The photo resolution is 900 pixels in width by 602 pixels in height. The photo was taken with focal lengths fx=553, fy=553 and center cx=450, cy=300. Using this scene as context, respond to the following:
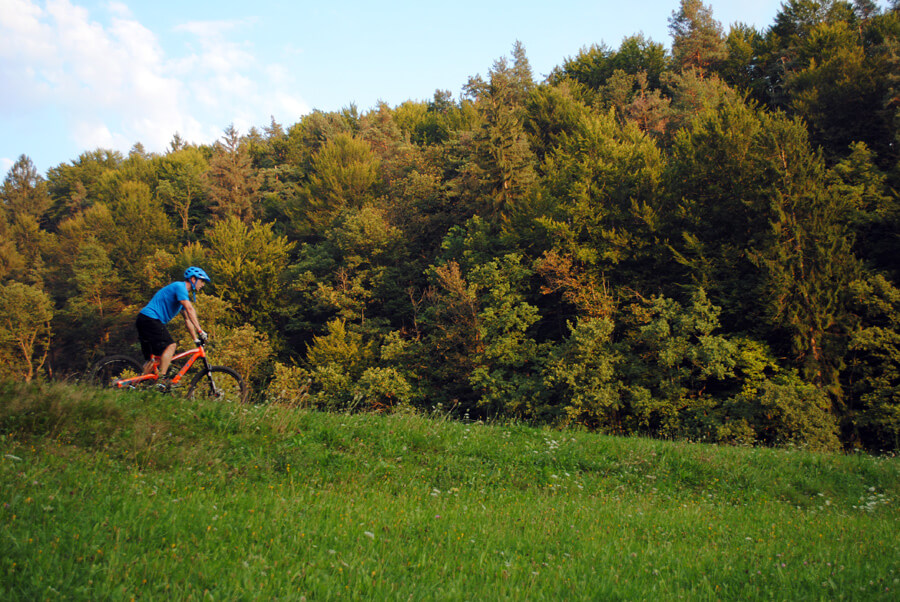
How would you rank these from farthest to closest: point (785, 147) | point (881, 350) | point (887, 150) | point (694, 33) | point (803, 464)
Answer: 1. point (694, 33)
2. point (887, 150)
3. point (785, 147)
4. point (881, 350)
5. point (803, 464)

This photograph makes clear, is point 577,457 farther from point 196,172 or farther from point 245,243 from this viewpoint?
point 196,172

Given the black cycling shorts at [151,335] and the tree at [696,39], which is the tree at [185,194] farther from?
the black cycling shorts at [151,335]

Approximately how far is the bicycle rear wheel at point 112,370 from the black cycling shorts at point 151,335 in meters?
0.38

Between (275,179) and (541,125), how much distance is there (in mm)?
37932

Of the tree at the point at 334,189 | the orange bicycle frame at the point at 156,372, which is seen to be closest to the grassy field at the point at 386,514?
the orange bicycle frame at the point at 156,372

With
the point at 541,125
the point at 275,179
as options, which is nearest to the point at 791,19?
the point at 541,125

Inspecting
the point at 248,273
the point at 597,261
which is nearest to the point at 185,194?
the point at 248,273

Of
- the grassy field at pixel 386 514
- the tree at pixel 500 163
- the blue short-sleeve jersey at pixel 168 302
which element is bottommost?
the grassy field at pixel 386 514

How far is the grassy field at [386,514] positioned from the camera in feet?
12.1

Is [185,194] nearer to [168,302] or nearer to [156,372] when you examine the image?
[168,302]

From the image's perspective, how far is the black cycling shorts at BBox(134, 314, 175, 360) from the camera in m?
8.47

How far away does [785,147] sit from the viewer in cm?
2834

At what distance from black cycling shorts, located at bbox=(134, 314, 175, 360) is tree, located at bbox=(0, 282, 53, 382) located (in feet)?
174

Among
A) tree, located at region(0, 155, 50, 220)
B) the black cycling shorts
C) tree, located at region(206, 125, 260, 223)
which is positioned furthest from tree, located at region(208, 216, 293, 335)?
tree, located at region(0, 155, 50, 220)
